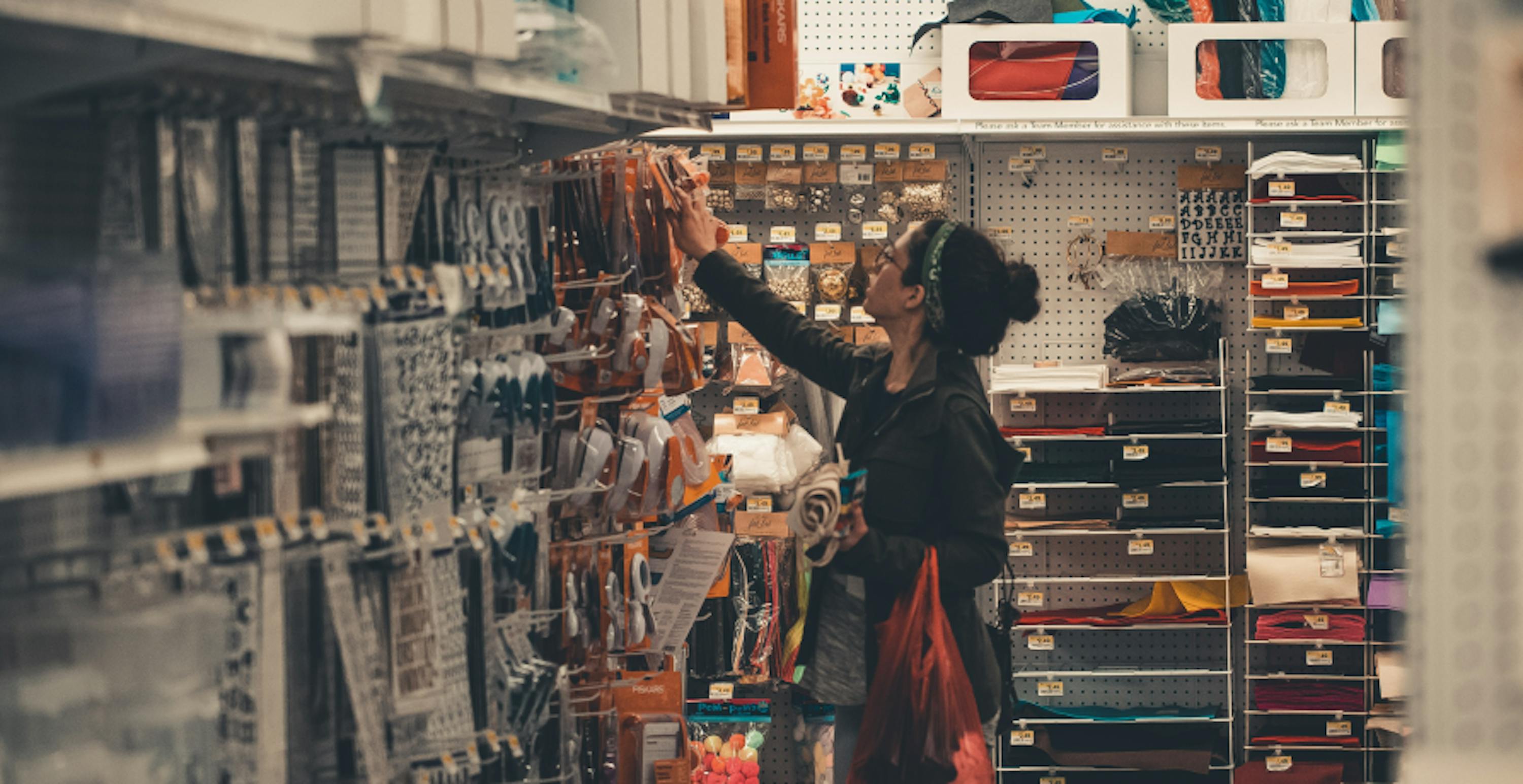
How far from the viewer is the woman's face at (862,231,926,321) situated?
2758 mm

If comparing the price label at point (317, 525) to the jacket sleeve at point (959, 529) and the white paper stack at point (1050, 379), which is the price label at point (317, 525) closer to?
the jacket sleeve at point (959, 529)

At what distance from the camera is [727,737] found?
476 cm

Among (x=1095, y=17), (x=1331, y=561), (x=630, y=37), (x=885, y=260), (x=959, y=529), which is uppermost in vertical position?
(x=1095, y=17)

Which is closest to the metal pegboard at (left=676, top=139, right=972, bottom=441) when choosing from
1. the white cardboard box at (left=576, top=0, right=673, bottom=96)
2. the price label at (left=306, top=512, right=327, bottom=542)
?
the white cardboard box at (left=576, top=0, right=673, bottom=96)

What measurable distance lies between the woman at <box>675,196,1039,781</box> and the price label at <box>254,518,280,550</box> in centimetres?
120

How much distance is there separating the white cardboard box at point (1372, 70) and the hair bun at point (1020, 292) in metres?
2.65

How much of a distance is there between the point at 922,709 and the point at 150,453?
1.57 metres

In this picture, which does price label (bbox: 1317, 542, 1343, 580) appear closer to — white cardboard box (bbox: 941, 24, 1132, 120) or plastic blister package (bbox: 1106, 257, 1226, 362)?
plastic blister package (bbox: 1106, 257, 1226, 362)

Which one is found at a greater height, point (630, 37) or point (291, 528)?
point (630, 37)

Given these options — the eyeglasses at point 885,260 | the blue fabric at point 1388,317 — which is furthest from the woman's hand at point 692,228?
the blue fabric at point 1388,317

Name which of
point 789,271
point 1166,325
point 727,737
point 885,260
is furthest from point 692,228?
point 1166,325

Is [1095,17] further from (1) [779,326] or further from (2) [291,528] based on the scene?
(2) [291,528]

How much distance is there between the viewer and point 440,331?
1817 millimetres

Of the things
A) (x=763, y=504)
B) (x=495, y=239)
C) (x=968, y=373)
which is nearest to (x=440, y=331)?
(x=495, y=239)
